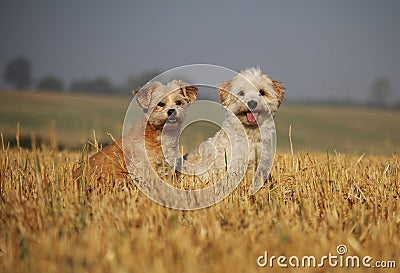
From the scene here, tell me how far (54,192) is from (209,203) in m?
1.73

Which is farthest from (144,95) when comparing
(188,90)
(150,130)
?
(188,90)

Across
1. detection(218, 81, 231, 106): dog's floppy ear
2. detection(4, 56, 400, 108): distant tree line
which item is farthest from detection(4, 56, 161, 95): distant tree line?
detection(218, 81, 231, 106): dog's floppy ear

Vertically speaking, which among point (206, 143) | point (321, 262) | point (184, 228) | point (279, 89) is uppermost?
point (279, 89)

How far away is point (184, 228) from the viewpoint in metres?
4.38

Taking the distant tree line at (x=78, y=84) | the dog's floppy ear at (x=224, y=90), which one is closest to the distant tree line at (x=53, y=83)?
the distant tree line at (x=78, y=84)

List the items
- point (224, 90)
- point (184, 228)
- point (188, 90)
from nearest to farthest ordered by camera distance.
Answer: point (184, 228), point (188, 90), point (224, 90)

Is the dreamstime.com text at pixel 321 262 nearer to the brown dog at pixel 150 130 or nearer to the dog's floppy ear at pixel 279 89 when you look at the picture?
the brown dog at pixel 150 130

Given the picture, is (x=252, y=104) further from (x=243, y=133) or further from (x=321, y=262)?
(x=321, y=262)

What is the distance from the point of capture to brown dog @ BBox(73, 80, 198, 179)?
6.67m

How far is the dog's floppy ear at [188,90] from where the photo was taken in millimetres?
7480

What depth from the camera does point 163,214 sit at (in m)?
4.69

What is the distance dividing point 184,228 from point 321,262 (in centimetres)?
128

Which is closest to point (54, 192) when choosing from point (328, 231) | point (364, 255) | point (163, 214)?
point (163, 214)

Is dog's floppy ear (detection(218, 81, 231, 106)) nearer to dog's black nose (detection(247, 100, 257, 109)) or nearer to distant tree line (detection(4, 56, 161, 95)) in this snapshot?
dog's black nose (detection(247, 100, 257, 109))
